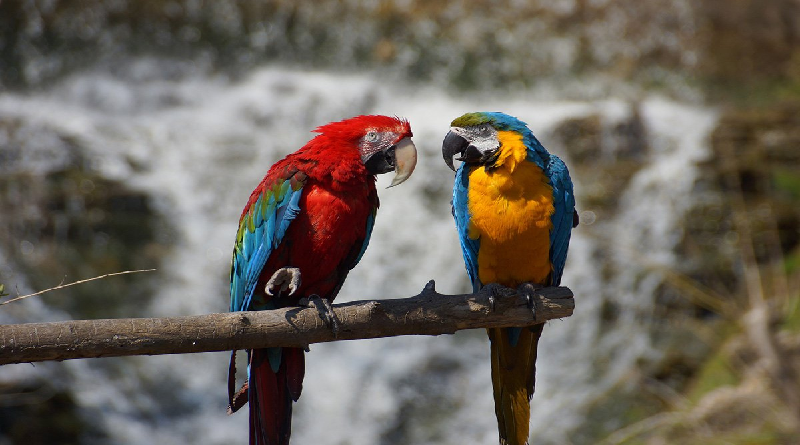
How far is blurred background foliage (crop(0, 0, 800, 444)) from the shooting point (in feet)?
15.6

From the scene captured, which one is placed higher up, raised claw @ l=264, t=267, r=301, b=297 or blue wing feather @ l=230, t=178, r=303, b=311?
blue wing feather @ l=230, t=178, r=303, b=311

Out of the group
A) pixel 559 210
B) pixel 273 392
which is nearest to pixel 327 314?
pixel 273 392

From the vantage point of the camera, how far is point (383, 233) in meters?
5.80

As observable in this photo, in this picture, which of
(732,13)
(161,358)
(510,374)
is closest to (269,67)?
(161,358)

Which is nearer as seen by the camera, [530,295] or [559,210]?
[530,295]

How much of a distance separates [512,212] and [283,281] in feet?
2.58

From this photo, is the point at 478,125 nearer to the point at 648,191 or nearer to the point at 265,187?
the point at 265,187

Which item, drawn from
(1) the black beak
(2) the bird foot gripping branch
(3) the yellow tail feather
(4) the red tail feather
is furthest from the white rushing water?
(2) the bird foot gripping branch

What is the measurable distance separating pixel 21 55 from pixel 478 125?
16.6 ft

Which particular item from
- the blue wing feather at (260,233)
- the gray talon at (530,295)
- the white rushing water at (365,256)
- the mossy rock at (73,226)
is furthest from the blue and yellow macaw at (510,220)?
the mossy rock at (73,226)

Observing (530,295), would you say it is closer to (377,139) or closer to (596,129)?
(377,139)

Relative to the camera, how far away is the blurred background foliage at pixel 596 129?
475cm

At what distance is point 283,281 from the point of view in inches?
98.0

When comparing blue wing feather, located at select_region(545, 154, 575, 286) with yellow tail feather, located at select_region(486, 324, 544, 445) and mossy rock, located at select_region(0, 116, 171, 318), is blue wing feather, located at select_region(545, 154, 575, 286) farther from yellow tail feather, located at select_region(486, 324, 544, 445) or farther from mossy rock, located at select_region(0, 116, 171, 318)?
mossy rock, located at select_region(0, 116, 171, 318)
